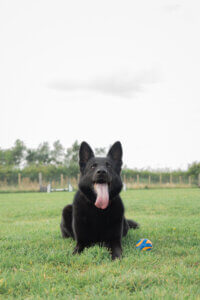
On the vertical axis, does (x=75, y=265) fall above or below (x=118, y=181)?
below

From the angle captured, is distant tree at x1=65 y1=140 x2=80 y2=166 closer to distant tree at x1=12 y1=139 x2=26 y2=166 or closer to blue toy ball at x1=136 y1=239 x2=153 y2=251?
distant tree at x1=12 y1=139 x2=26 y2=166

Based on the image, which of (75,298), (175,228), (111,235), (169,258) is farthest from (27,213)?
(75,298)

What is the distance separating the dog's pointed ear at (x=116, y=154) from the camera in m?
3.95

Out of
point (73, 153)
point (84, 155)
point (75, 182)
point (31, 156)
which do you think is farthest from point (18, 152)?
point (84, 155)

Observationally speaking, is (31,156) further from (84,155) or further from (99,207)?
(99,207)

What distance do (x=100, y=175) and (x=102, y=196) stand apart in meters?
0.29

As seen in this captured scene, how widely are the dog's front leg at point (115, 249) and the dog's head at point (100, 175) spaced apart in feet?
1.56

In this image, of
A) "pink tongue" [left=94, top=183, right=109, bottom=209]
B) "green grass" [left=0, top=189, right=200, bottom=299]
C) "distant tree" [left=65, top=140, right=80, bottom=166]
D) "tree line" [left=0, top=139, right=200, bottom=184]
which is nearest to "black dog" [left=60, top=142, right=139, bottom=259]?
"pink tongue" [left=94, top=183, right=109, bottom=209]

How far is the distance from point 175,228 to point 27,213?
5.51 m

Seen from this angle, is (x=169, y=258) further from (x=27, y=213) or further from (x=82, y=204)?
(x=27, y=213)

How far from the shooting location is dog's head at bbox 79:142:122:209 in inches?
137

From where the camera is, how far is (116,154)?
158 inches

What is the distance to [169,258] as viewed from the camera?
315cm

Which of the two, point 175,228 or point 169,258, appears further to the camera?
point 175,228
